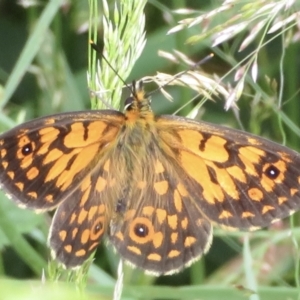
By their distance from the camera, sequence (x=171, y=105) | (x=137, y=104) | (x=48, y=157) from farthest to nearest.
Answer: (x=171, y=105) < (x=137, y=104) < (x=48, y=157)

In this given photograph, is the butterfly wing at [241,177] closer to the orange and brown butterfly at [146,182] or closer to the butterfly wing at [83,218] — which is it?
the orange and brown butterfly at [146,182]

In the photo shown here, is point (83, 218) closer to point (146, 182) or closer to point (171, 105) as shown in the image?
point (146, 182)

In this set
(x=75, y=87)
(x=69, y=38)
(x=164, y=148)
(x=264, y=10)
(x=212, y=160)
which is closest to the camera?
(x=264, y=10)

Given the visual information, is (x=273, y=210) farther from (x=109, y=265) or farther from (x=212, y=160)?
(x=109, y=265)

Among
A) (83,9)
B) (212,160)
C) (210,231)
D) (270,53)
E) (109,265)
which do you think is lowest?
(109,265)

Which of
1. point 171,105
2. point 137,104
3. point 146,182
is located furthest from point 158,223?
point 171,105

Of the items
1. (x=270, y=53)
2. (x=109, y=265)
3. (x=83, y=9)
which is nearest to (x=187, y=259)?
(x=109, y=265)

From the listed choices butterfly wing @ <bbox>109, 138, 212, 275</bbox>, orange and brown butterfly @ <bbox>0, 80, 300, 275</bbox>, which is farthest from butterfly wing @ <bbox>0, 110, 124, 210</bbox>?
butterfly wing @ <bbox>109, 138, 212, 275</bbox>
